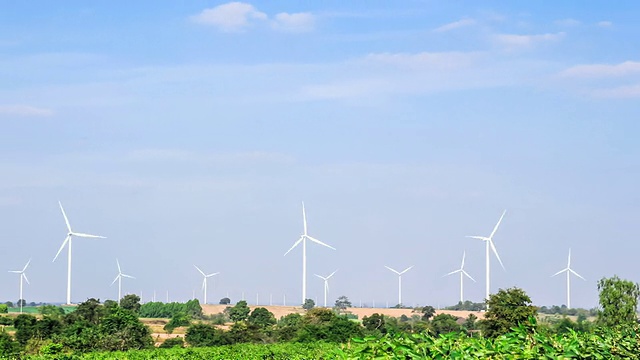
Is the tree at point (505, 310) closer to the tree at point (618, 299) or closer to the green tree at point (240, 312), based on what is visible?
the tree at point (618, 299)

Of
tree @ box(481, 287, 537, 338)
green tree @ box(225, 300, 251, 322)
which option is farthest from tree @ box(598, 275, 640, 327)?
green tree @ box(225, 300, 251, 322)

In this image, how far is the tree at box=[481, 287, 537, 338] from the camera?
204ft

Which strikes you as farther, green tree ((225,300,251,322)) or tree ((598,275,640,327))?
green tree ((225,300,251,322))

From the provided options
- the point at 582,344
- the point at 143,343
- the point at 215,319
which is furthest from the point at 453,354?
the point at 215,319

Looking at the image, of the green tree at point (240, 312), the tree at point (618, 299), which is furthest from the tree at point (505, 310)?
the green tree at point (240, 312)

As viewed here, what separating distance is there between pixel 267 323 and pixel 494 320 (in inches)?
1912

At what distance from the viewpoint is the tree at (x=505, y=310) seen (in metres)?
62.0

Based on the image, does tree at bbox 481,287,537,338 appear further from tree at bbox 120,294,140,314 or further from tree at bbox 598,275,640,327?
tree at bbox 120,294,140,314

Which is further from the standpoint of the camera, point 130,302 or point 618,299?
point 130,302

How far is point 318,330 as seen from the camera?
7406cm

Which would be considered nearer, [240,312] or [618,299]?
[618,299]

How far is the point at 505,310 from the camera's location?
62625 millimetres

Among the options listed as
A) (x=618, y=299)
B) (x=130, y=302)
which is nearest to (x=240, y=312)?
(x=130, y=302)

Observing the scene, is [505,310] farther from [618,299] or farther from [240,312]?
[240,312]
